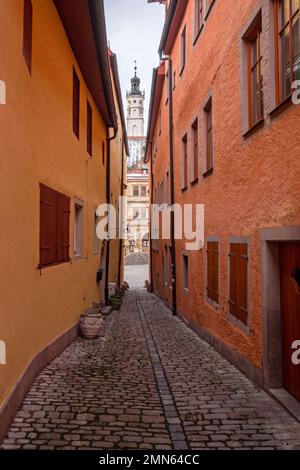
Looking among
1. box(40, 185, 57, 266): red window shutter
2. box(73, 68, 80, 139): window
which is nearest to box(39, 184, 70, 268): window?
box(40, 185, 57, 266): red window shutter

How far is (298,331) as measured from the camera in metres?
5.29

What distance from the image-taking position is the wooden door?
5.34 m

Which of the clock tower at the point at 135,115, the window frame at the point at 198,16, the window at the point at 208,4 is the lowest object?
the window at the point at 208,4

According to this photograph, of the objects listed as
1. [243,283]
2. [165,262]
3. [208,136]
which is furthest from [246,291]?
[165,262]

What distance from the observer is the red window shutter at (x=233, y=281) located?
748cm

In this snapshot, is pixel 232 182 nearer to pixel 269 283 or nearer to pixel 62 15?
pixel 269 283

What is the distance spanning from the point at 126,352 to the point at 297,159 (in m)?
5.29

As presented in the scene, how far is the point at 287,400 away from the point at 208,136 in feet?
20.9

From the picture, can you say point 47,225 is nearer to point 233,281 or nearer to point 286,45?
point 233,281

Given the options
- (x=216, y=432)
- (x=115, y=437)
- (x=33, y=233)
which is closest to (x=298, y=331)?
(x=216, y=432)

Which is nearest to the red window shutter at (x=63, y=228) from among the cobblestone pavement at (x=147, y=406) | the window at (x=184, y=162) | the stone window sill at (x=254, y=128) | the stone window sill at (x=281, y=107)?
the cobblestone pavement at (x=147, y=406)

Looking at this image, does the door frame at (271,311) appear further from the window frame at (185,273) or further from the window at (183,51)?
the window at (183,51)

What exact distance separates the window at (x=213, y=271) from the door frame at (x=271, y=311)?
2835 mm

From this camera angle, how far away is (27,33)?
579 centimetres
